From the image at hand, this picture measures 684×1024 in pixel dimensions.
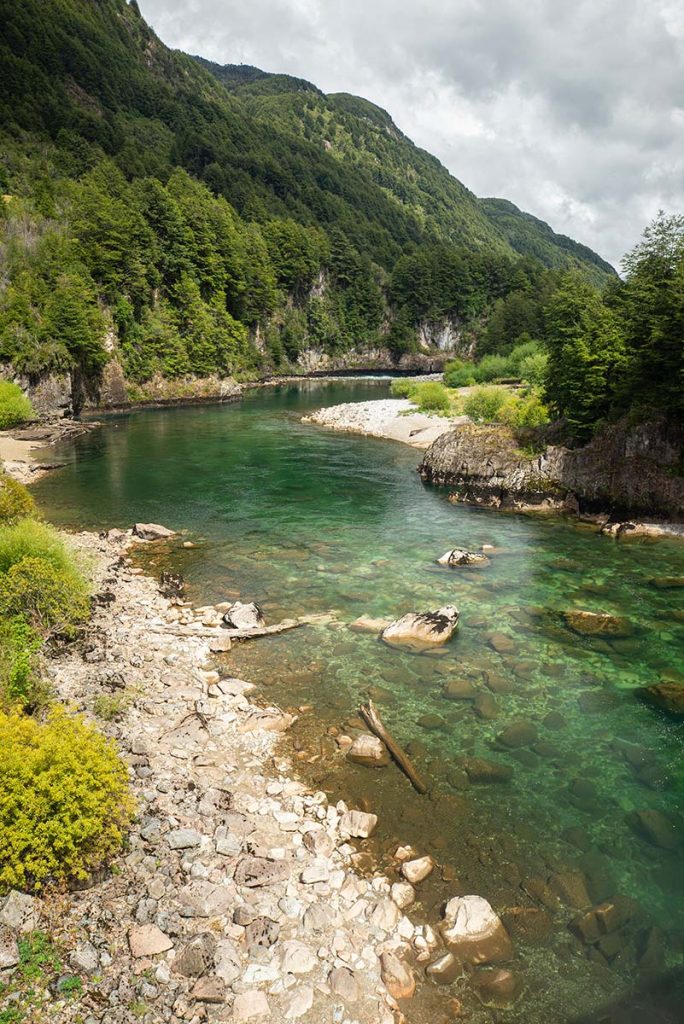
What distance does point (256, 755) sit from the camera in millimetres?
11812

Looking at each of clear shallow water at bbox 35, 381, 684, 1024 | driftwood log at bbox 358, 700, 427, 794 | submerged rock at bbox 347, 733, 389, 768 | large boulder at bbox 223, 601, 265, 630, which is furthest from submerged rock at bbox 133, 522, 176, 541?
submerged rock at bbox 347, 733, 389, 768

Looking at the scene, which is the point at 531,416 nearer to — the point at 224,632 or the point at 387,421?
the point at 387,421

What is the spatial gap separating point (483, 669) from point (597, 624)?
5232 millimetres

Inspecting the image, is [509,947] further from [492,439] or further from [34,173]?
[34,173]

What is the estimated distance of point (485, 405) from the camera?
191ft

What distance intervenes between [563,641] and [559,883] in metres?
8.91

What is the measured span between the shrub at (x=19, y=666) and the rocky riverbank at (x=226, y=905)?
726mm

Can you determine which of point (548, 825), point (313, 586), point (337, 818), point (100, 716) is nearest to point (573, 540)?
point (313, 586)

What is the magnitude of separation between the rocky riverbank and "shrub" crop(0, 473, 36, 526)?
1039 cm

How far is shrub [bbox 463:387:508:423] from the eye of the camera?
188 feet

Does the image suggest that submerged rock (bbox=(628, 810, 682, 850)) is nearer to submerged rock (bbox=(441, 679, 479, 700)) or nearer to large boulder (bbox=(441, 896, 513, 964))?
large boulder (bbox=(441, 896, 513, 964))

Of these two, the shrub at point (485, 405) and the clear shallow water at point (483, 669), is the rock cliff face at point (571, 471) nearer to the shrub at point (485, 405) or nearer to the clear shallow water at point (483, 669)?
the clear shallow water at point (483, 669)

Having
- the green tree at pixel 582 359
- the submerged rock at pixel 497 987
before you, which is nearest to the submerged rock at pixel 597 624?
the submerged rock at pixel 497 987

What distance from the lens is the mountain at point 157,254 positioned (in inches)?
2891
